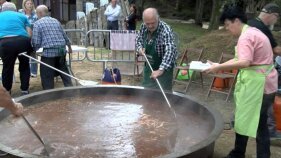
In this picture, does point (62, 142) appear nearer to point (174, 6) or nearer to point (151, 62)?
point (151, 62)

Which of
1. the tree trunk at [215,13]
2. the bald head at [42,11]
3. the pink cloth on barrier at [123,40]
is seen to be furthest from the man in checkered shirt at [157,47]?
the tree trunk at [215,13]

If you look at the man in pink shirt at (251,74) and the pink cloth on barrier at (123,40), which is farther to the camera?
the pink cloth on barrier at (123,40)

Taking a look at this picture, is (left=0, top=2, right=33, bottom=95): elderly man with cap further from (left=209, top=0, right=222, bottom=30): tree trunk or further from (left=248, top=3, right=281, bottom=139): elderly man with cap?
(left=209, top=0, right=222, bottom=30): tree trunk

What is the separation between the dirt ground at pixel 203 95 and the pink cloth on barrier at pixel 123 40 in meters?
0.63

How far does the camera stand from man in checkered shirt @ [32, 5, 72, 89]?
662 cm

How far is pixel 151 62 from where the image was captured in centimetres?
551

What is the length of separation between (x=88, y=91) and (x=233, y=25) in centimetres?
253

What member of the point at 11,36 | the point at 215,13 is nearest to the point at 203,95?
the point at 11,36

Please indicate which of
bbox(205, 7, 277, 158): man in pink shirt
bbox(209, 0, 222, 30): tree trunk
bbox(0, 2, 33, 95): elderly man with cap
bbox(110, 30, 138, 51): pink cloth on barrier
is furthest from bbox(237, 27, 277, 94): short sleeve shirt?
bbox(209, 0, 222, 30): tree trunk

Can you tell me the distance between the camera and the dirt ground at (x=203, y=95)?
495cm

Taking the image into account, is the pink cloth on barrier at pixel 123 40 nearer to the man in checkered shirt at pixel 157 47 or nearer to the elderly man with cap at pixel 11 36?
the elderly man with cap at pixel 11 36

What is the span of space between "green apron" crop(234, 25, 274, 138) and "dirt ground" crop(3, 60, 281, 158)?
0.72m

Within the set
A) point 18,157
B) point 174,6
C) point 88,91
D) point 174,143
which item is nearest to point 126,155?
point 174,143

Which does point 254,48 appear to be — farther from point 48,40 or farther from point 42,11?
point 42,11
